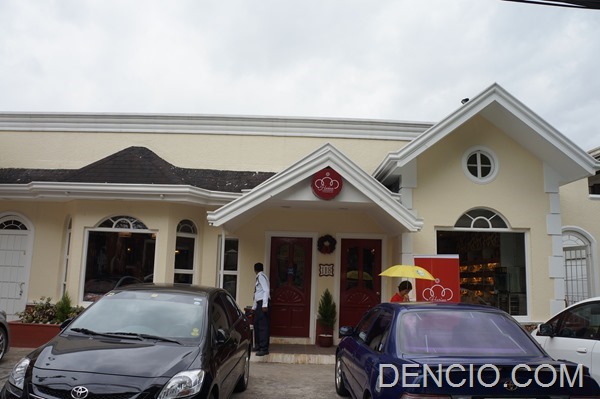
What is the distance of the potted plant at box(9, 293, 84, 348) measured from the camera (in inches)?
376

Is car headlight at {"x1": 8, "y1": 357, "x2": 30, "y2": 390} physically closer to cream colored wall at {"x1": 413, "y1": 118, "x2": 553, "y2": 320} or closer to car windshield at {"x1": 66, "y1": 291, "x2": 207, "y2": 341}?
car windshield at {"x1": 66, "y1": 291, "x2": 207, "y2": 341}

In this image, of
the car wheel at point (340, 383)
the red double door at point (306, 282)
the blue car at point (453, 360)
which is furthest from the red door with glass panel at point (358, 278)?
the blue car at point (453, 360)

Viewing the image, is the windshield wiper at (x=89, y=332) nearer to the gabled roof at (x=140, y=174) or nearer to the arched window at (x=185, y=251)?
the gabled roof at (x=140, y=174)

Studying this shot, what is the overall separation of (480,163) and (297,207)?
13.7 ft

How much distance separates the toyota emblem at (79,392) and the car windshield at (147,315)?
3.45 ft

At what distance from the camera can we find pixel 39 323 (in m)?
9.66

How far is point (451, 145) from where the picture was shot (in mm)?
10359

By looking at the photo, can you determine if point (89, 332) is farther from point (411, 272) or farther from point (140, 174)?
point (140, 174)

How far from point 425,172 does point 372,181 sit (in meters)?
1.81

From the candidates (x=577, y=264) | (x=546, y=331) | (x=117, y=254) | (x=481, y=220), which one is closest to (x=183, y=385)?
(x=546, y=331)

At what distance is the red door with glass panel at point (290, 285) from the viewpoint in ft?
36.2

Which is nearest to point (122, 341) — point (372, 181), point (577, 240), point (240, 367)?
point (240, 367)

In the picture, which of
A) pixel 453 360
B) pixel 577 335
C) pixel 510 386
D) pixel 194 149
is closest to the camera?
pixel 510 386

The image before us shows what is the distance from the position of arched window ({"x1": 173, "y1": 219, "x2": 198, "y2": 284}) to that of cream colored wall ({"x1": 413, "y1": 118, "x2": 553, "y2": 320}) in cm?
517
